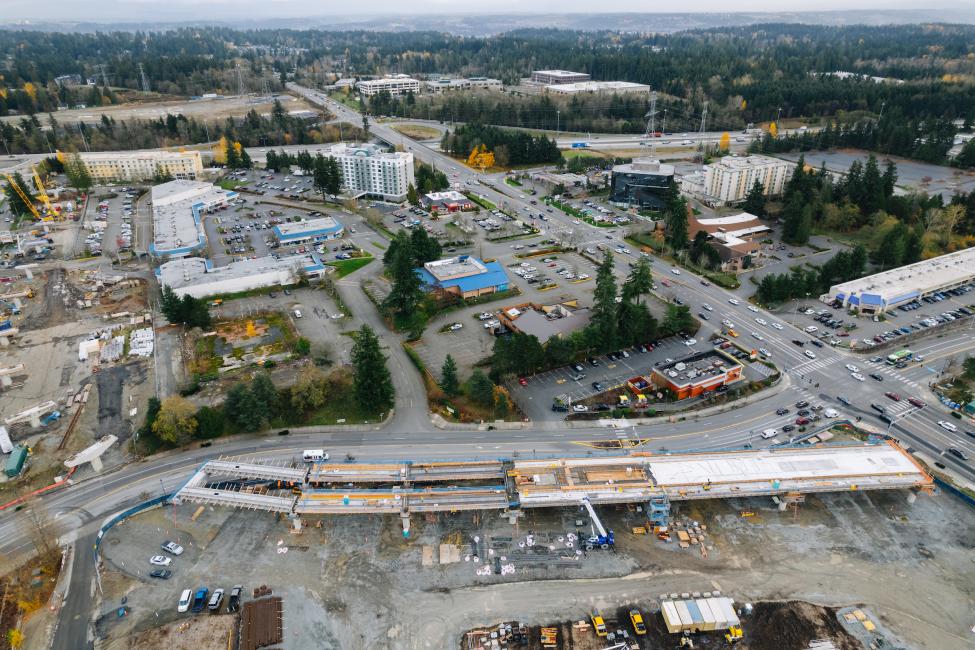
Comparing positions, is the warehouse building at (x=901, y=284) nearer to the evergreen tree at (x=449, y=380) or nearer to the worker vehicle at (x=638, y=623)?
the evergreen tree at (x=449, y=380)

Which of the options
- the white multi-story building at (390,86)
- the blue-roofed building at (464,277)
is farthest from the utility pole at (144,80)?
the blue-roofed building at (464,277)

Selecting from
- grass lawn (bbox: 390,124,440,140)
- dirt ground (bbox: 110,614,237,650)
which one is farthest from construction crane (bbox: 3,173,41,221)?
dirt ground (bbox: 110,614,237,650)

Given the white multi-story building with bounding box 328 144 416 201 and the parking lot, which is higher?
the white multi-story building with bounding box 328 144 416 201

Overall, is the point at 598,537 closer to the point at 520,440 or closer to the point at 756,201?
→ the point at 520,440

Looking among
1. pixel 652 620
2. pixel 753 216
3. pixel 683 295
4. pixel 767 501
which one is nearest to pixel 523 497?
pixel 652 620

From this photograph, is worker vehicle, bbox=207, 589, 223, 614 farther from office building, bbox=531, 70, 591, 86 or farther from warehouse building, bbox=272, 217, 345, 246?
office building, bbox=531, 70, 591, 86

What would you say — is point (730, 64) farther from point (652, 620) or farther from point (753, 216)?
point (652, 620)
